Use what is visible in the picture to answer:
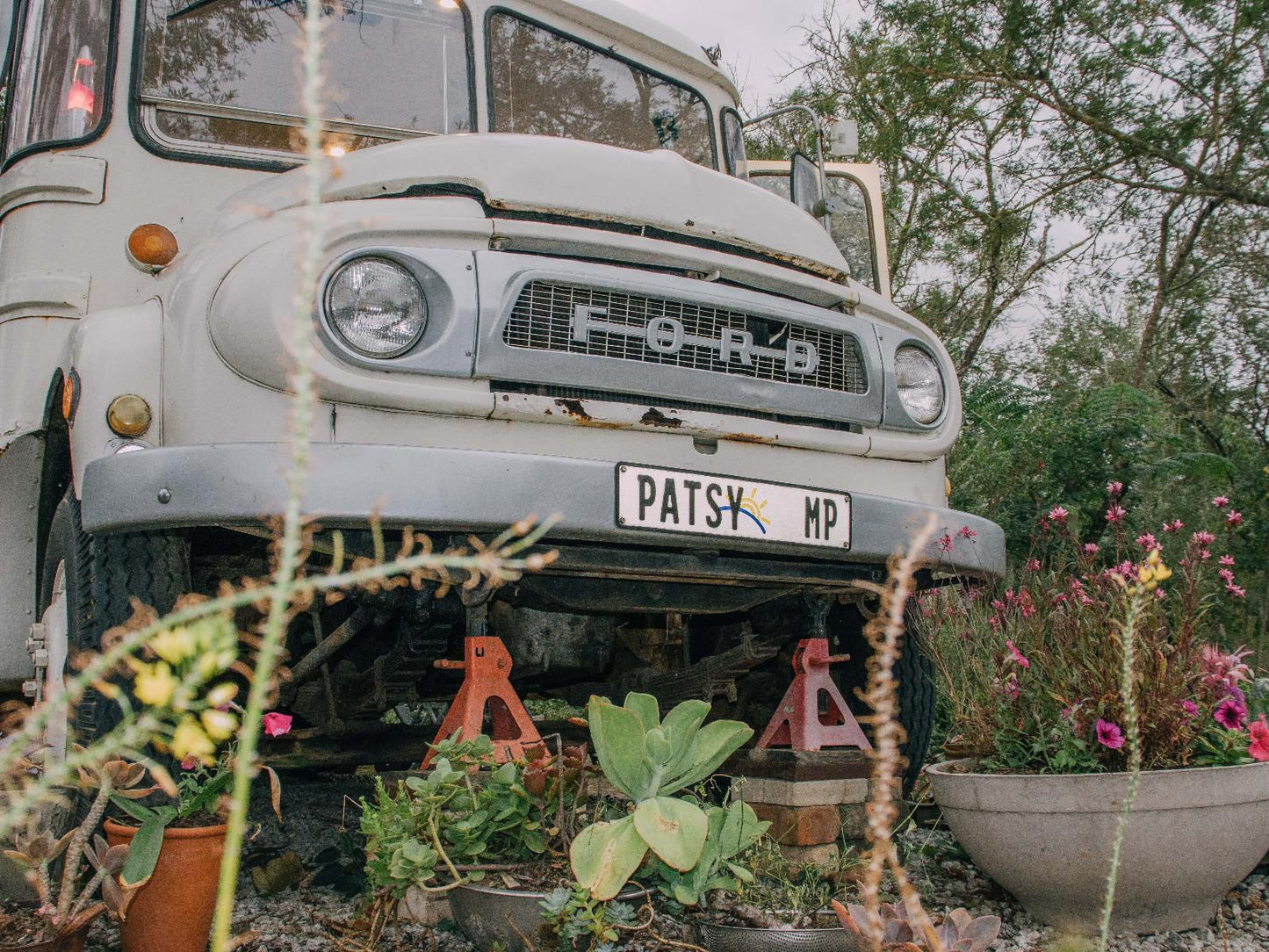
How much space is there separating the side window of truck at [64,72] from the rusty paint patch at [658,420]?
182 centimetres

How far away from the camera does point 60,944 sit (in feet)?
6.44

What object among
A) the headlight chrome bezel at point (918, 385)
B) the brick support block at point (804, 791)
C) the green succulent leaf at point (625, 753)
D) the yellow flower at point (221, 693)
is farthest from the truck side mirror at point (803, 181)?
the yellow flower at point (221, 693)

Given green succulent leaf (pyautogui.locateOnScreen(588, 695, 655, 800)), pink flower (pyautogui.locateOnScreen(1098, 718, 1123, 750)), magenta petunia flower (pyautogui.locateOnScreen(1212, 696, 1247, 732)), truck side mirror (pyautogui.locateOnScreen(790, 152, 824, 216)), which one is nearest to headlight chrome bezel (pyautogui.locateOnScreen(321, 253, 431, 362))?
green succulent leaf (pyautogui.locateOnScreen(588, 695, 655, 800))

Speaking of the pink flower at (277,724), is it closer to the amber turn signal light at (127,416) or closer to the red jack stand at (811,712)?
the amber turn signal light at (127,416)

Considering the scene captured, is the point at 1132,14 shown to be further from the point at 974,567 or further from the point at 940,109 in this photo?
the point at 974,567

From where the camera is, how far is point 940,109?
1065 cm

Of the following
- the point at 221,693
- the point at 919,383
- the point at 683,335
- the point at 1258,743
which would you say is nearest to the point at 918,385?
the point at 919,383

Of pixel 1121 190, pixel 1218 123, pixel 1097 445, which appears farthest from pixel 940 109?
pixel 1097 445

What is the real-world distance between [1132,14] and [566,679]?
8.23m

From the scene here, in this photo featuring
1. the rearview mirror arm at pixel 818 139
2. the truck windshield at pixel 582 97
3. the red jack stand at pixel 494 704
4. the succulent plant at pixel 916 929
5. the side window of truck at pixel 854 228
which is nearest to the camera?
the succulent plant at pixel 916 929

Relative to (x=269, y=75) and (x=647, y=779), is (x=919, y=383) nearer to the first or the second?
(x=647, y=779)

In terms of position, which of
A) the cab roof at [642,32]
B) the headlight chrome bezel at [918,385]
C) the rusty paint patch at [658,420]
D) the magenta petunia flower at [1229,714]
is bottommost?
the magenta petunia flower at [1229,714]

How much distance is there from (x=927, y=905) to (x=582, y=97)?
2.67 metres

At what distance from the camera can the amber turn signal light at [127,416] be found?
2385mm
